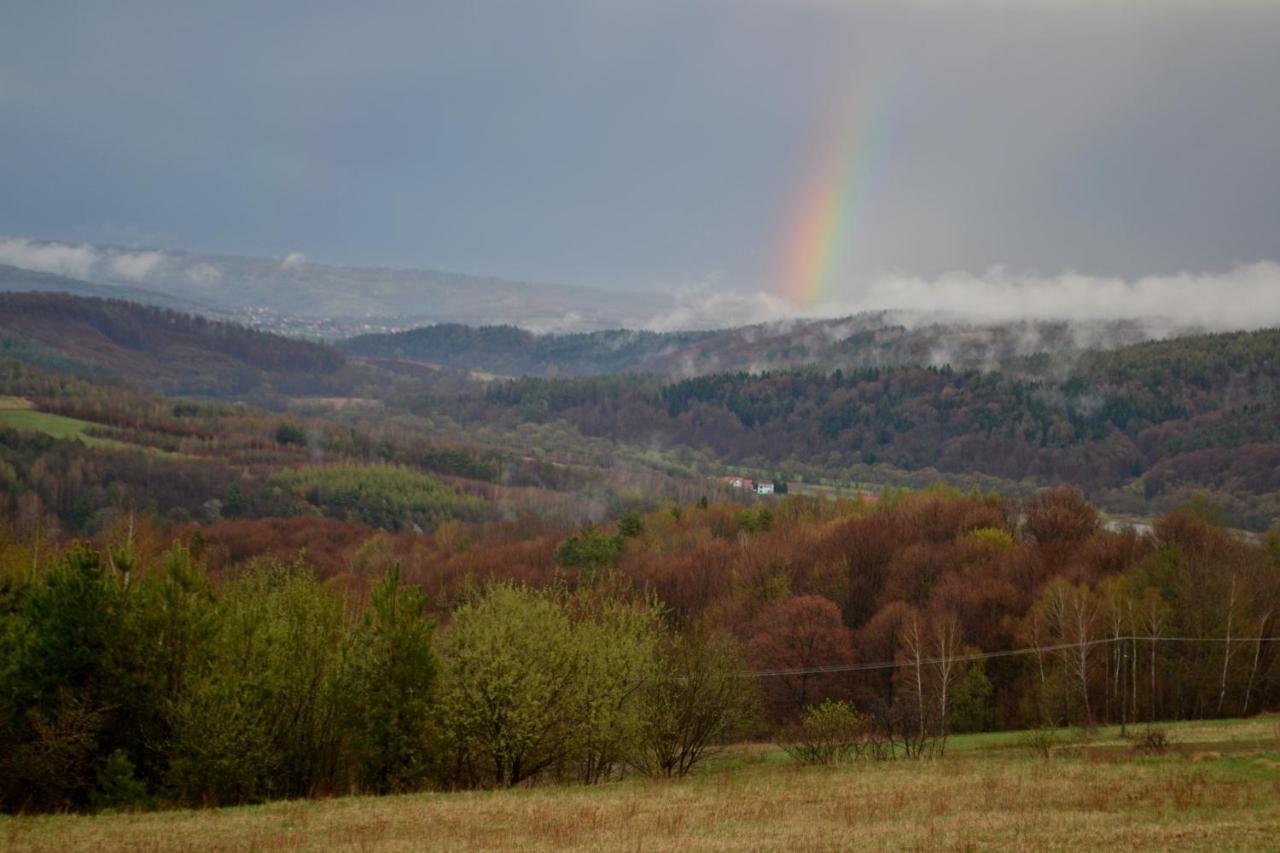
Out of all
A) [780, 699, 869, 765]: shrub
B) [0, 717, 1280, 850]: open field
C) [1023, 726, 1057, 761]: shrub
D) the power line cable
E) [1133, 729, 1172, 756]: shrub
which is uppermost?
[0, 717, 1280, 850]: open field

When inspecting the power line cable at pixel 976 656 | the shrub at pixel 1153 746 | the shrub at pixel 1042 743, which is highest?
the shrub at pixel 1153 746

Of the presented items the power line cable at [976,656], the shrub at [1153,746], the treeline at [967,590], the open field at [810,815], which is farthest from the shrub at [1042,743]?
the power line cable at [976,656]

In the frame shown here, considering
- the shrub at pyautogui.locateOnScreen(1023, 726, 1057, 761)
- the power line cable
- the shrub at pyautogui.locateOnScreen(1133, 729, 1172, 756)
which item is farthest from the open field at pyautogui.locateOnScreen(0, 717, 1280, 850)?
the power line cable

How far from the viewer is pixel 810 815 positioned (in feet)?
93.4

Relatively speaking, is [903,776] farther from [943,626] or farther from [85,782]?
[943,626]

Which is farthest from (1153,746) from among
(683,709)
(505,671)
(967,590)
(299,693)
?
(967,590)

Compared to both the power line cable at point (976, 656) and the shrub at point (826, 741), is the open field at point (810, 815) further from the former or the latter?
the power line cable at point (976, 656)

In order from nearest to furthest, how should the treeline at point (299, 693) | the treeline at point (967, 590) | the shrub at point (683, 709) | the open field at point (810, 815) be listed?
the open field at point (810, 815), the treeline at point (299, 693), the shrub at point (683, 709), the treeline at point (967, 590)

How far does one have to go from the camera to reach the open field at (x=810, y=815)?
938 inches

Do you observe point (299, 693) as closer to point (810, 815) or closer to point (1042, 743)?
point (810, 815)

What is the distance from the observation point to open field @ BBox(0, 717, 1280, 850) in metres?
23.8

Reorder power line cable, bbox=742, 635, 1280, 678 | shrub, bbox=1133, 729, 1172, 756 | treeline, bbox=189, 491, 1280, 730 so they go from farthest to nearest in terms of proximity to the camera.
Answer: treeline, bbox=189, 491, 1280, 730
power line cable, bbox=742, 635, 1280, 678
shrub, bbox=1133, 729, 1172, 756

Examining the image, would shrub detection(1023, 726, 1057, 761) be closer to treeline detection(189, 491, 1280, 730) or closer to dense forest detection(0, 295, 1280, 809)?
dense forest detection(0, 295, 1280, 809)

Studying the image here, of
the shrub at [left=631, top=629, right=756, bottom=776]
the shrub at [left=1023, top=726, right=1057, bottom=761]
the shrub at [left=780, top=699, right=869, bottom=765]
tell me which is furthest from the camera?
the shrub at [left=780, top=699, right=869, bottom=765]
